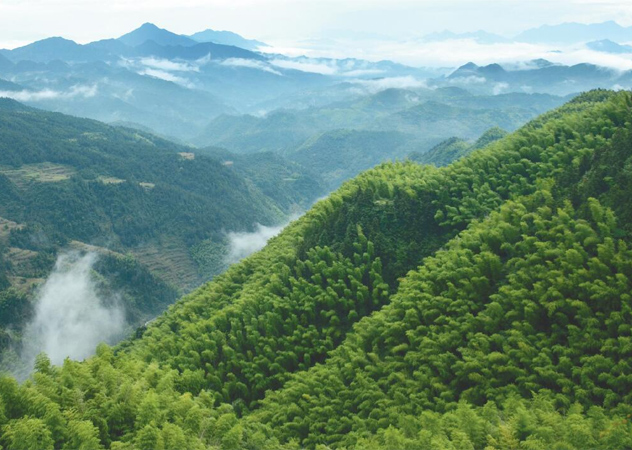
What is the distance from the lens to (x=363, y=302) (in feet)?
163

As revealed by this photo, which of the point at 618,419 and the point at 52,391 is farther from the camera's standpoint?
the point at 52,391

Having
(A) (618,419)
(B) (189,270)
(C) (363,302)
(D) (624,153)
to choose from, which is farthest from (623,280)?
(B) (189,270)

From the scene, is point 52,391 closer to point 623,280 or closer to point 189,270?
point 623,280

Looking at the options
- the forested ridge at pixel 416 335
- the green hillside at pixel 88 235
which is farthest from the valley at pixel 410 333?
the green hillside at pixel 88 235

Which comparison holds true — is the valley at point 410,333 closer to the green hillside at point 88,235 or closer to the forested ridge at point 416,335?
the forested ridge at point 416,335

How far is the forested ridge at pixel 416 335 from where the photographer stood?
100 ft

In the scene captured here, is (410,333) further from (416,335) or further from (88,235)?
(88,235)

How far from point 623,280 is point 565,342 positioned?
464cm

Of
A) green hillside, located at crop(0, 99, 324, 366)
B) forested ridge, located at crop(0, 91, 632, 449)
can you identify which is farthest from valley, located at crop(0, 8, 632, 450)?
green hillside, located at crop(0, 99, 324, 366)

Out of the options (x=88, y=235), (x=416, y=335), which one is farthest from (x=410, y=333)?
(x=88, y=235)

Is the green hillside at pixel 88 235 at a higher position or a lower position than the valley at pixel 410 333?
lower

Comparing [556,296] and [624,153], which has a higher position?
[624,153]

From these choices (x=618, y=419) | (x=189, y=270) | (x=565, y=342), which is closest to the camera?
(x=618, y=419)

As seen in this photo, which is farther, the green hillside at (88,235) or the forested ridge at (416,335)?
the green hillside at (88,235)
